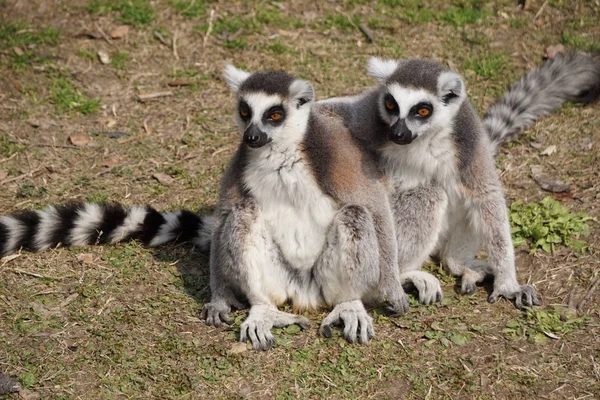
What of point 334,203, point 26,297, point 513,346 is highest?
point 334,203

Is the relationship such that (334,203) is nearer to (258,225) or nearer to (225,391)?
(258,225)

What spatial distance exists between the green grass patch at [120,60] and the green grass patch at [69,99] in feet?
1.52

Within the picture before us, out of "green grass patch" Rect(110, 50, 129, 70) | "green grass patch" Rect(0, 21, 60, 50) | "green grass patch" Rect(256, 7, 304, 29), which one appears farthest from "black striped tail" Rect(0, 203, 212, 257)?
"green grass patch" Rect(256, 7, 304, 29)

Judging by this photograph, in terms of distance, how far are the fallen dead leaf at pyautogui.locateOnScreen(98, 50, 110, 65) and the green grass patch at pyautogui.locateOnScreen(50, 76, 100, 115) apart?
421 mm

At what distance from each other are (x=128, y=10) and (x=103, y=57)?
65cm

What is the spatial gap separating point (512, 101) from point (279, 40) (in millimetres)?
2447

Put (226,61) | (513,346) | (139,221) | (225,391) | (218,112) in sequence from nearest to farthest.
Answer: (225,391), (513,346), (139,221), (218,112), (226,61)

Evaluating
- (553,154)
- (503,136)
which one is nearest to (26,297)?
(503,136)

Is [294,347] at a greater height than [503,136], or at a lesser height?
lesser

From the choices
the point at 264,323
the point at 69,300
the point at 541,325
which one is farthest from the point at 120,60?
the point at 541,325

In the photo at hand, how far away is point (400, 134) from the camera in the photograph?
4.41m

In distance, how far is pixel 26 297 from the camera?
4.57 meters

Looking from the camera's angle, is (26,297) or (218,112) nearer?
(26,297)

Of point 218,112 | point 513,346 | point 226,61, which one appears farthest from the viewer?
point 226,61
